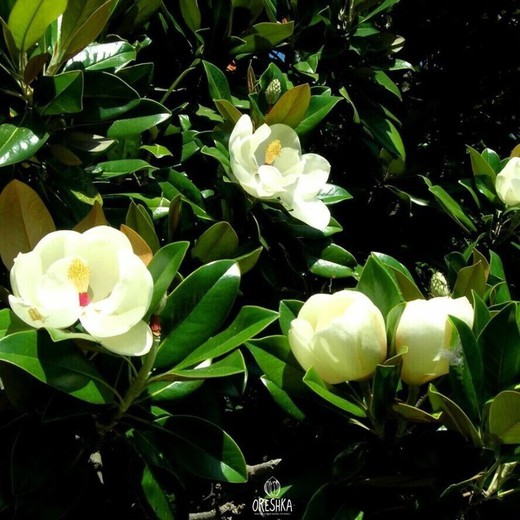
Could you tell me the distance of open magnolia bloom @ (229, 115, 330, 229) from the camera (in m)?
1.58

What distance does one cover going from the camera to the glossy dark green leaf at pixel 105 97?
1.47m

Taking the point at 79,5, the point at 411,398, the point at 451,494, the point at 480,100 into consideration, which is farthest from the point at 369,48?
the point at 451,494

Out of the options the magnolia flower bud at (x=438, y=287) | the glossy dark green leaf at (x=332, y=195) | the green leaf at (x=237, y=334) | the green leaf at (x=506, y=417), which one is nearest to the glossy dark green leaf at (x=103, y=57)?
the glossy dark green leaf at (x=332, y=195)

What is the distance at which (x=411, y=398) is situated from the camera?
1215 millimetres

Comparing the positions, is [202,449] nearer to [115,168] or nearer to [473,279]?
[473,279]

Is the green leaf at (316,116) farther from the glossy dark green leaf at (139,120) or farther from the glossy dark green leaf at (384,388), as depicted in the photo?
the glossy dark green leaf at (384,388)

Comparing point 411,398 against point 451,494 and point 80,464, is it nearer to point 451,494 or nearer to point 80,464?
point 451,494

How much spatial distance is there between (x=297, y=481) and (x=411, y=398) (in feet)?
0.85

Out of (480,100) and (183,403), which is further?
(480,100)

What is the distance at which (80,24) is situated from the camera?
1416 mm

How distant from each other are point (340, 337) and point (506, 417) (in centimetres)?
29

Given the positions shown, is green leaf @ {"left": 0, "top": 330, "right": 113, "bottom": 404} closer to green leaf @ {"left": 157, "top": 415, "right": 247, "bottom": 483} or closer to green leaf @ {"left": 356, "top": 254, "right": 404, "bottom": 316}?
green leaf @ {"left": 157, "top": 415, "right": 247, "bottom": 483}

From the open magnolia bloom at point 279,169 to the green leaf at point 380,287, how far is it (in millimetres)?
397

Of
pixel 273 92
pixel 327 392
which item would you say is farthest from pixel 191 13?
pixel 327 392
